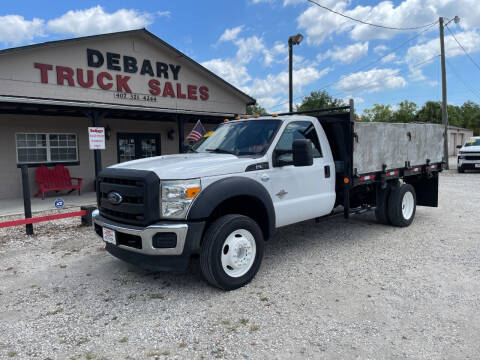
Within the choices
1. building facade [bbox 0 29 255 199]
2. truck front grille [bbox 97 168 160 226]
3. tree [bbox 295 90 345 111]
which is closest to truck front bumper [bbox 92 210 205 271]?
truck front grille [bbox 97 168 160 226]

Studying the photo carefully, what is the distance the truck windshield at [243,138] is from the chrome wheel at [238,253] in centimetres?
106

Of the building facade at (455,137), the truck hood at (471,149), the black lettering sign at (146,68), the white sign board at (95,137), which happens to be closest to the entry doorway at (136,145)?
the black lettering sign at (146,68)

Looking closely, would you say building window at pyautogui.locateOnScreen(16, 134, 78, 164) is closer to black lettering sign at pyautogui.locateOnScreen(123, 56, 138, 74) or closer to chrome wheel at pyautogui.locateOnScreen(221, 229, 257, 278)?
black lettering sign at pyautogui.locateOnScreen(123, 56, 138, 74)

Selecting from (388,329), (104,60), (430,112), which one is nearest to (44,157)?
(104,60)

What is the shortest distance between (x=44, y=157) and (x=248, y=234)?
10630 millimetres

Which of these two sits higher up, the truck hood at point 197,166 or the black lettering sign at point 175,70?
the black lettering sign at point 175,70

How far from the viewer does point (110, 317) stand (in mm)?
3457

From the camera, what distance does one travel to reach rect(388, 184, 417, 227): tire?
6.54 meters

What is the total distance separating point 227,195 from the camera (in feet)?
12.4

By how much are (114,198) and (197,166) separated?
3.26 ft

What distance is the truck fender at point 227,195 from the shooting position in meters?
3.61

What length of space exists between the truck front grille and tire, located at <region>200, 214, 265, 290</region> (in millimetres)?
651

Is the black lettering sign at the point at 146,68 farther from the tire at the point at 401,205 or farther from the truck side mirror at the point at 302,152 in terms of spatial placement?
the truck side mirror at the point at 302,152

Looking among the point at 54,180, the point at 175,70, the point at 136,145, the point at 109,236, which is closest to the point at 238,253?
the point at 109,236
